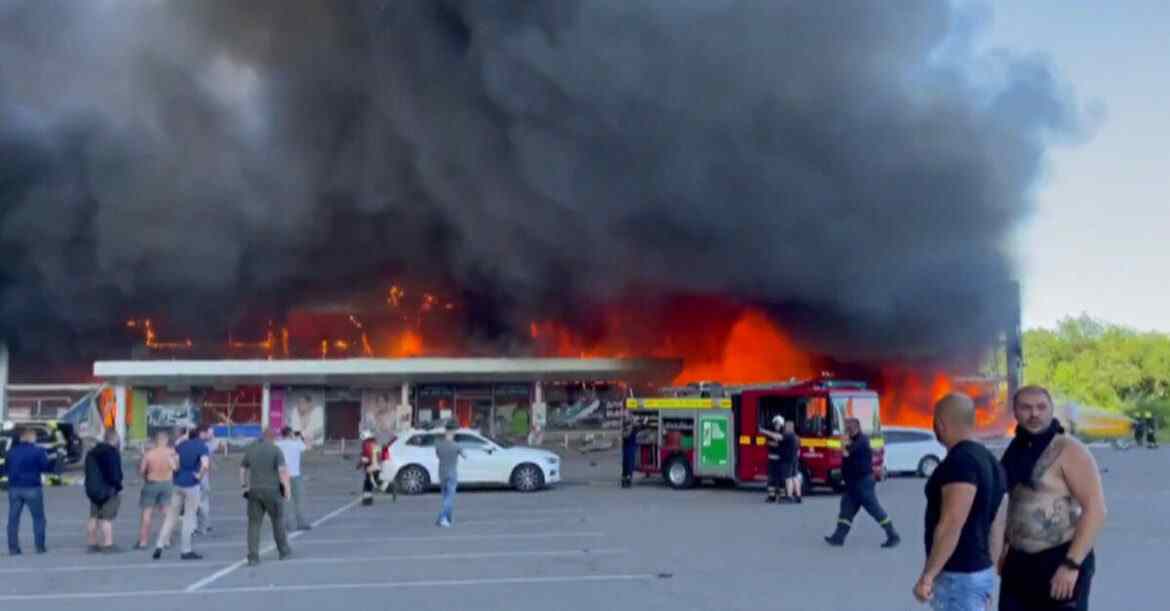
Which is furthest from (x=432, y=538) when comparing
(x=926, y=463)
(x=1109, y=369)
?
(x=1109, y=369)

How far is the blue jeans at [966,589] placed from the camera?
5.09 m

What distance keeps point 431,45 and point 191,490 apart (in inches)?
848

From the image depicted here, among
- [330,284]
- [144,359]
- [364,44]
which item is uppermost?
[364,44]

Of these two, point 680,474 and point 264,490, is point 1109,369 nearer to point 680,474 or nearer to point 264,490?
point 680,474

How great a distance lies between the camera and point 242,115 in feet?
114

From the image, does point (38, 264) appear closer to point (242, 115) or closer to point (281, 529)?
point (242, 115)

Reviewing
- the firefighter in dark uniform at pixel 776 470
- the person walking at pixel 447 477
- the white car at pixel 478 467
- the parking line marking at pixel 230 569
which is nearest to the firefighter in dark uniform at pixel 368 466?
the white car at pixel 478 467

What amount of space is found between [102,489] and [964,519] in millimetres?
10532

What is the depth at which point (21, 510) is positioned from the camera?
13070 millimetres

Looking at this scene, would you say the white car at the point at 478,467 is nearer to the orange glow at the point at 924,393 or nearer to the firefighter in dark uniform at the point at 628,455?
the firefighter in dark uniform at the point at 628,455

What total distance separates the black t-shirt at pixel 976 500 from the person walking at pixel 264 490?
8020 millimetres

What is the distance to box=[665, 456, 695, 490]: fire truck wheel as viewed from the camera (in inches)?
870

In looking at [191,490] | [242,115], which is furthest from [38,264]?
[191,490]

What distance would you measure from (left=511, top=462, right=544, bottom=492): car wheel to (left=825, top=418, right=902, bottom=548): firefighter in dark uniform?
31.2 ft
